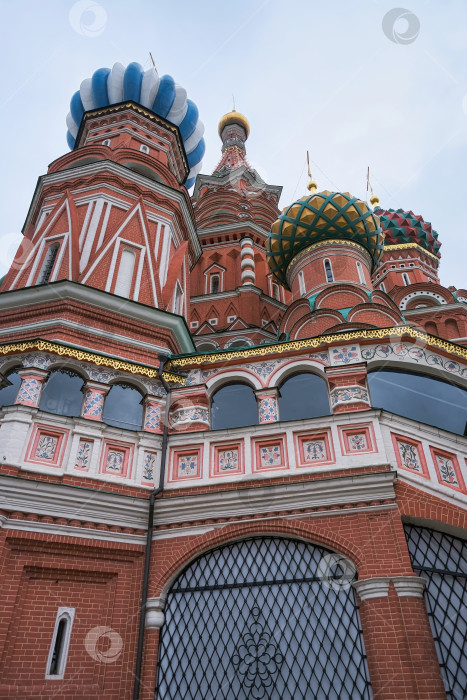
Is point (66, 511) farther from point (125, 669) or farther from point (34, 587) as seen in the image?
point (125, 669)

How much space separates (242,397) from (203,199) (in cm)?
1651

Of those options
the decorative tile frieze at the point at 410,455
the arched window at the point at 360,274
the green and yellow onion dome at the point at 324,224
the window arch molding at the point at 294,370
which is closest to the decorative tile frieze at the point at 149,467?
the window arch molding at the point at 294,370

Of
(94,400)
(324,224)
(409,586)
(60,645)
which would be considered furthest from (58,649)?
(324,224)

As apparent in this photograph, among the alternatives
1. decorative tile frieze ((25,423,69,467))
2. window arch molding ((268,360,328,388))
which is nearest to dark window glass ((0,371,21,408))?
decorative tile frieze ((25,423,69,467))

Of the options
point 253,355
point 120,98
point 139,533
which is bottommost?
point 139,533

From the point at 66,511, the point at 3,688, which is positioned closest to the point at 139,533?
the point at 66,511

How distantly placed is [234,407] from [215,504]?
1833 millimetres

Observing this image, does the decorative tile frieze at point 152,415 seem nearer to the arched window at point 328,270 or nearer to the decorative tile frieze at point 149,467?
the decorative tile frieze at point 149,467

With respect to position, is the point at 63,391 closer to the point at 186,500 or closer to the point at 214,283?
the point at 186,500

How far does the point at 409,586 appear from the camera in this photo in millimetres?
5922

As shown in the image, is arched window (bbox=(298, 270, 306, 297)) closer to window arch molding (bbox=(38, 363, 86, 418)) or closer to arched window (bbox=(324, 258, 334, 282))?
arched window (bbox=(324, 258, 334, 282))

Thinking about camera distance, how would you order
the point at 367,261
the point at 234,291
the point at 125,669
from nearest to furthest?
the point at 125,669
the point at 367,261
the point at 234,291

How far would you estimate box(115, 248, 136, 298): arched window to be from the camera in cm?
1060

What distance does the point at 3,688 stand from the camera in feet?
18.6
